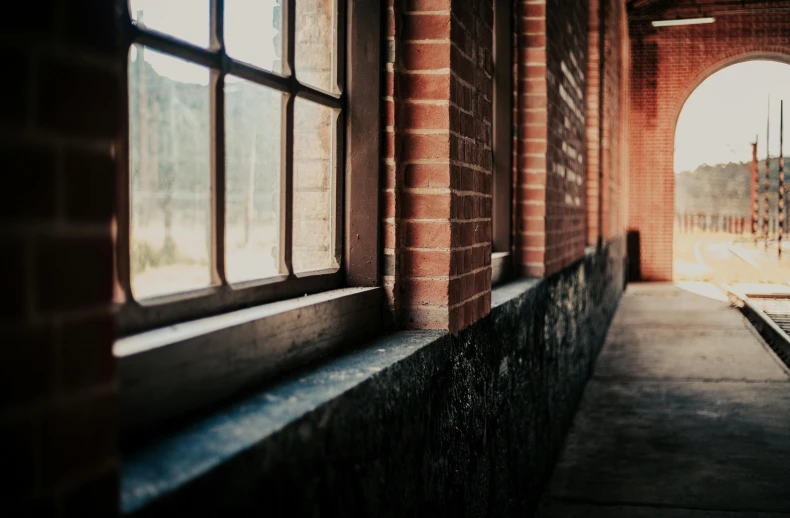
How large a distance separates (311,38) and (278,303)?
0.65 m

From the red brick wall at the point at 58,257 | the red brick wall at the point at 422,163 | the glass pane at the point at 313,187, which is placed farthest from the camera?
the red brick wall at the point at 422,163

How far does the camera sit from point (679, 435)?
14.6ft

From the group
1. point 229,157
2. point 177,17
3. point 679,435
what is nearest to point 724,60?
point 679,435

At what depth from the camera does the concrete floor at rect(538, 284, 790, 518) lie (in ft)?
11.3

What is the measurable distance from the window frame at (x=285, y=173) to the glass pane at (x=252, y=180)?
0.02 m

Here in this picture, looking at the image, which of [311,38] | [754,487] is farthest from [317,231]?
[754,487]

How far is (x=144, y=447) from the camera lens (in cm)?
99

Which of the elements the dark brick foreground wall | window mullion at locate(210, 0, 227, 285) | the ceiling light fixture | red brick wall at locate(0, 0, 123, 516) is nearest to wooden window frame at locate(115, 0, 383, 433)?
window mullion at locate(210, 0, 227, 285)

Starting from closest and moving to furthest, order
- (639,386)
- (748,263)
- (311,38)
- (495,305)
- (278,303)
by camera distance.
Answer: (278,303)
(311,38)
(495,305)
(639,386)
(748,263)

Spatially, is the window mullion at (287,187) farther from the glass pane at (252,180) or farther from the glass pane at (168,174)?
the glass pane at (168,174)

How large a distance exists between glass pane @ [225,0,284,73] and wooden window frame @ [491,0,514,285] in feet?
6.86

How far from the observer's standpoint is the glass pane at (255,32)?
1363mm

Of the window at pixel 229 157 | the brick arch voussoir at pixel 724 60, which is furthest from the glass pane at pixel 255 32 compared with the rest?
the brick arch voussoir at pixel 724 60

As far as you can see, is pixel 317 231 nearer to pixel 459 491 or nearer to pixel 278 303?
pixel 278 303
